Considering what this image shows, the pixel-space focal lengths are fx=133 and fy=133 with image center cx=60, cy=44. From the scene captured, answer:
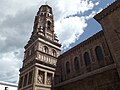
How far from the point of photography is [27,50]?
2338cm

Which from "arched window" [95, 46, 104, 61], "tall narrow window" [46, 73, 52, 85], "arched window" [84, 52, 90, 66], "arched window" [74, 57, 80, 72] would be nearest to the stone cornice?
"arched window" [95, 46, 104, 61]

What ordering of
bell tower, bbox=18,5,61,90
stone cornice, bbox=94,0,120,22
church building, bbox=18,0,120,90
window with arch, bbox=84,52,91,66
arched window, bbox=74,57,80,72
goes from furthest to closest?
bell tower, bbox=18,5,61,90 < arched window, bbox=74,57,80,72 < window with arch, bbox=84,52,91,66 < stone cornice, bbox=94,0,120,22 < church building, bbox=18,0,120,90

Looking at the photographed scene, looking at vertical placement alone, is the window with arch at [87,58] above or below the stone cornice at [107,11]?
below

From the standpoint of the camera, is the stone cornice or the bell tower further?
the bell tower

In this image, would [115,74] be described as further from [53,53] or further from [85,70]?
[53,53]

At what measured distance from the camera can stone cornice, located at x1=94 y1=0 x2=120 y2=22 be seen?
13316 mm

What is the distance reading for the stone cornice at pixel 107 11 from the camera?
13316 mm

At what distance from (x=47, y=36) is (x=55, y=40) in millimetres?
1732

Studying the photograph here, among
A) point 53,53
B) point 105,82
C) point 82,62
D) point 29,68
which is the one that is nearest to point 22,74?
point 29,68

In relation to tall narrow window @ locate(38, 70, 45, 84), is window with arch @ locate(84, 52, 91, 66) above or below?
above

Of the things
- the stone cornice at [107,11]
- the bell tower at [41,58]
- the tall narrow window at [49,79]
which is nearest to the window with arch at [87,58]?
the stone cornice at [107,11]

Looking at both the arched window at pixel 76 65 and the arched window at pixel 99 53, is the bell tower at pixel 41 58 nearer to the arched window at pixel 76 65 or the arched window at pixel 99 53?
the arched window at pixel 76 65

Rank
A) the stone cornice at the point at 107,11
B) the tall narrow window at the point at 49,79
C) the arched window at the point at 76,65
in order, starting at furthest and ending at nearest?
1. the tall narrow window at the point at 49,79
2. the arched window at the point at 76,65
3. the stone cornice at the point at 107,11

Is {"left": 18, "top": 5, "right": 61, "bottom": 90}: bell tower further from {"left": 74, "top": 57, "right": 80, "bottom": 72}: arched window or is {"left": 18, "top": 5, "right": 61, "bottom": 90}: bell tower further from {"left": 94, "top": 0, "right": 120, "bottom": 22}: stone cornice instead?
{"left": 94, "top": 0, "right": 120, "bottom": 22}: stone cornice
